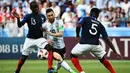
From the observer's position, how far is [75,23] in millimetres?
24953

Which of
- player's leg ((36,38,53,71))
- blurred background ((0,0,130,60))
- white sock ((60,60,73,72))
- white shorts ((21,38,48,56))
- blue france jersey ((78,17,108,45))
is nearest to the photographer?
blue france jersey ((78,17,108,45))

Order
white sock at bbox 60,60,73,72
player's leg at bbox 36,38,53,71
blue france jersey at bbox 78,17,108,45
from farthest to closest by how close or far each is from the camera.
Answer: player's leg at bbox 36,38,53,71 → white sock at bbox 60,60,73,72 → blue france jersey at bbox 78,17,108,45

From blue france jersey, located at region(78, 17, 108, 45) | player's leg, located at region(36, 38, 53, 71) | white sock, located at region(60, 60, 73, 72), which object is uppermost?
blue france jersey, located at region(78, 17, 108, 45)

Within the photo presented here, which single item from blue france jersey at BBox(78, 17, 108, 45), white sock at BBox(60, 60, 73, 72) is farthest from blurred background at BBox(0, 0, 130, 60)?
blue france jersey at BBox(78, 17, 108, 45)

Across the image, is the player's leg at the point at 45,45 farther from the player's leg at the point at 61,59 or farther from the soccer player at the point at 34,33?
the player's leg at the point at 61,59

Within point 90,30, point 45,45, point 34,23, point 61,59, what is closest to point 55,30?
point 45,45

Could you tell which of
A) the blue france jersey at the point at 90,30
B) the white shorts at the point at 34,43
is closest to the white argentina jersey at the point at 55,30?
the white shorts at the point at 34,43

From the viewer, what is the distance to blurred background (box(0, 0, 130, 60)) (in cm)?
2412

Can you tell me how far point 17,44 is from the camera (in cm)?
2486

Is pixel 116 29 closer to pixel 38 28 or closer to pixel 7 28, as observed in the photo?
pixel 7 28

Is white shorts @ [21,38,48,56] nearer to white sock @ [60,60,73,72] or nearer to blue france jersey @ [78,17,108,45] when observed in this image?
white sock @ [60,60,73,72]

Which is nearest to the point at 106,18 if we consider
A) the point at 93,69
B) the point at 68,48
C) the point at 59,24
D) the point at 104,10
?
the point at 104,10

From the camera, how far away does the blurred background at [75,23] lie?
79.2 feet

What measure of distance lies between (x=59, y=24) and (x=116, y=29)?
9.10 m
